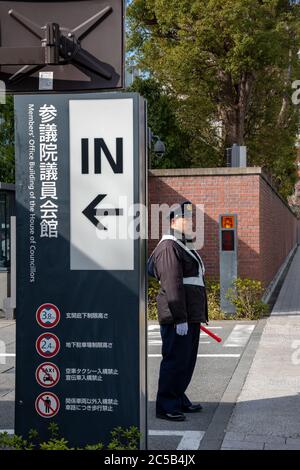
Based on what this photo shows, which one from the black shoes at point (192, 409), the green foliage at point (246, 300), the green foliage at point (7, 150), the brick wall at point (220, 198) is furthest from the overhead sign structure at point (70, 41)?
the green foliage at point (7, 150)

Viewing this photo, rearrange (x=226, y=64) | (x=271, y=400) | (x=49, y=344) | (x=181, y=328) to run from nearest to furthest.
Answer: (x=49, y=344)
(x=181, y=328)
(x=271, y=400)
(x=226, y=64)

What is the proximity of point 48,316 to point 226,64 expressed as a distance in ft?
68.9

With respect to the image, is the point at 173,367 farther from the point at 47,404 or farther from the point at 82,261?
the point at 82,261

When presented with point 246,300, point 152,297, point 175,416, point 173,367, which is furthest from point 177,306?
point 152,297

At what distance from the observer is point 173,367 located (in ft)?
21.5

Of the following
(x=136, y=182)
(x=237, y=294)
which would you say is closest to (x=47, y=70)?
(x=136, y=182)

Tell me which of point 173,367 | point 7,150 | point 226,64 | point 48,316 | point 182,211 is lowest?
point 173,367

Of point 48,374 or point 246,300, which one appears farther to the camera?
point 246,300

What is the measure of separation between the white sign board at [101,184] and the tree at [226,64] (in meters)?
19.8

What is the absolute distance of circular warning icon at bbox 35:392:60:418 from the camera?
5.06 m

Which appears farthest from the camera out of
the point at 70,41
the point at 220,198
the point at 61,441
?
the point at 220,198

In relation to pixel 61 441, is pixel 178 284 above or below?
above
